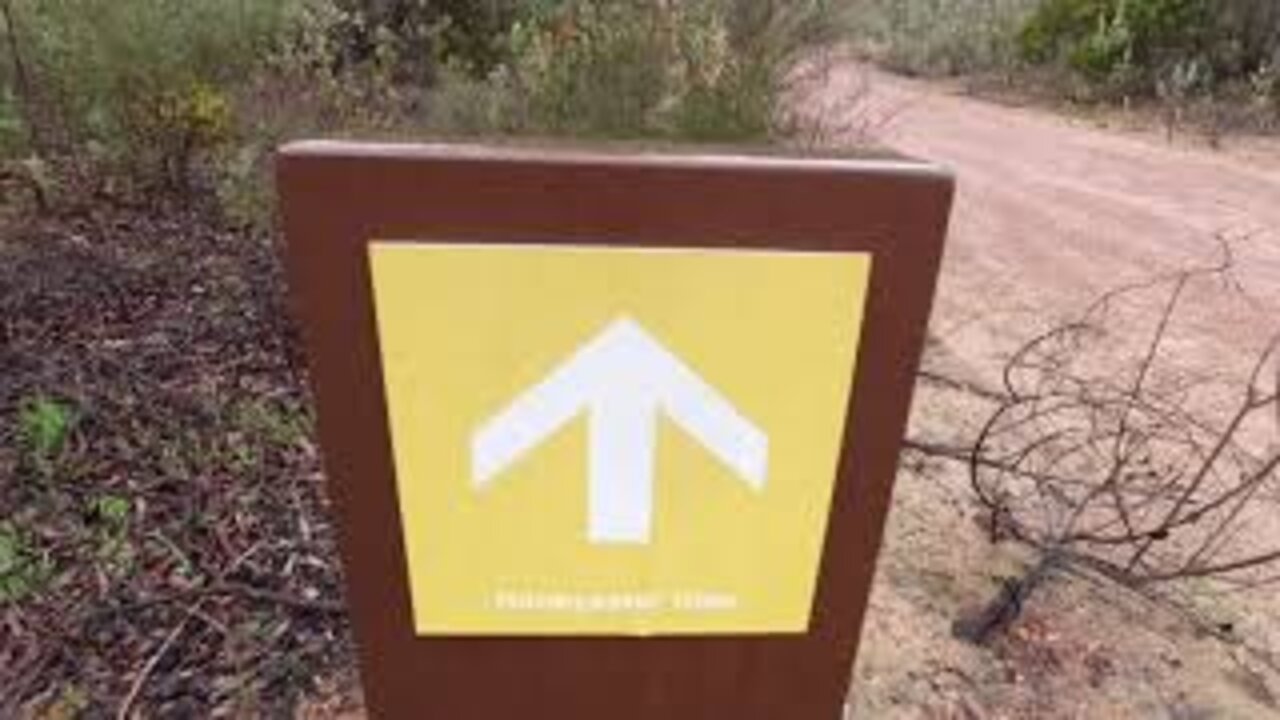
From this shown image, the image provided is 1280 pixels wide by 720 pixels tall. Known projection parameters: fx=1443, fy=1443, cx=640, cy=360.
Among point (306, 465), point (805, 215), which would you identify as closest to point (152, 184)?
point (306, 465)

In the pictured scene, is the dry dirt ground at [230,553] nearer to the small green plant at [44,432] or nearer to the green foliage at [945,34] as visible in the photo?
the small green plant at [44,432]

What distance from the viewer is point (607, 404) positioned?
5.13 feet

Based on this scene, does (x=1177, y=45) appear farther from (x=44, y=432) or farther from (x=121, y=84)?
(x=44, y=432)

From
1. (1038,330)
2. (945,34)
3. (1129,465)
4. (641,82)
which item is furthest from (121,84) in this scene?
(945,34)

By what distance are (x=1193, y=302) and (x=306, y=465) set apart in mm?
3785

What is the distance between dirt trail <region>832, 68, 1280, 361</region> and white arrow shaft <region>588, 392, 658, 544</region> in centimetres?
264

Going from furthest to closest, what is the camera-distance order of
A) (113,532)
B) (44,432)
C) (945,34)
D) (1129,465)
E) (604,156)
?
(945,34) < (1129,465) < (44,432) < (113,532) < (604,156)

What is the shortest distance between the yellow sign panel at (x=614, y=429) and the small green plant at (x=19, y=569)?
4.75 feet

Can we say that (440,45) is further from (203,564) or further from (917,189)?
(917,189)

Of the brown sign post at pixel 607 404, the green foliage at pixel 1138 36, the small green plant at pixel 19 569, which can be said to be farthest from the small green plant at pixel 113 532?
the green foliage at pixel 1138 36

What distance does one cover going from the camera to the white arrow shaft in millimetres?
1570

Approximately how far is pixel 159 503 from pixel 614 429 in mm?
1835

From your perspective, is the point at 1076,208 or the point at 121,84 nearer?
the point at 121,84

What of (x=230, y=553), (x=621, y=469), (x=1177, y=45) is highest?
(x=621, y=469)
